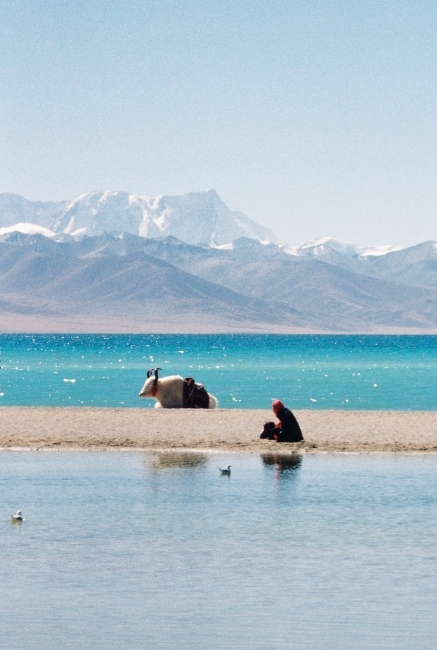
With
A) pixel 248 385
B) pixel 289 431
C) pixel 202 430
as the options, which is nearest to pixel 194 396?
pixel 202 430

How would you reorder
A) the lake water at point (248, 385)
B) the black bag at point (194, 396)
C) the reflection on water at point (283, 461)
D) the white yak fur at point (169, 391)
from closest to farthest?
the reflection on water at point (283, 461), the black bag at point (194, 396), the white yak fur at point (169, 391), the lake water at point (248, 385)

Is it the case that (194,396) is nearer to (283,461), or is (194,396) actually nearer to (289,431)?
(289,431)

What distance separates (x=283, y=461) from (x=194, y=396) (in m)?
12.7

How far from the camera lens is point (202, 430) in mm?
29078

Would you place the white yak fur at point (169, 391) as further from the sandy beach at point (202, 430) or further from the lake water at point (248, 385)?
the lake water at point (248, 385)

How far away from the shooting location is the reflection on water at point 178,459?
22.5 meters

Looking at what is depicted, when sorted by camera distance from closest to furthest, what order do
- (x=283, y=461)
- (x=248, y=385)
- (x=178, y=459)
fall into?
(x=283, y=461)
(x=178, y=459)
(x=248, y=385)

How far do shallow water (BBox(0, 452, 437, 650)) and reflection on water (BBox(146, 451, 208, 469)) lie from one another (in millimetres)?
650

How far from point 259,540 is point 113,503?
11.4ft

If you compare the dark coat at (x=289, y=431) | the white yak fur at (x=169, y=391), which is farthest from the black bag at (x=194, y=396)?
the dark coat at (x=289, y=431)

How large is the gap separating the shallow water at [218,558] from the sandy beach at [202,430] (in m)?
3.88

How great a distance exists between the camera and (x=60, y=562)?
13.6m

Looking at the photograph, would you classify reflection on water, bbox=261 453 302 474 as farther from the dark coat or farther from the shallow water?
the dark coat

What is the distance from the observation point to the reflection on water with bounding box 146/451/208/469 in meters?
22.5
